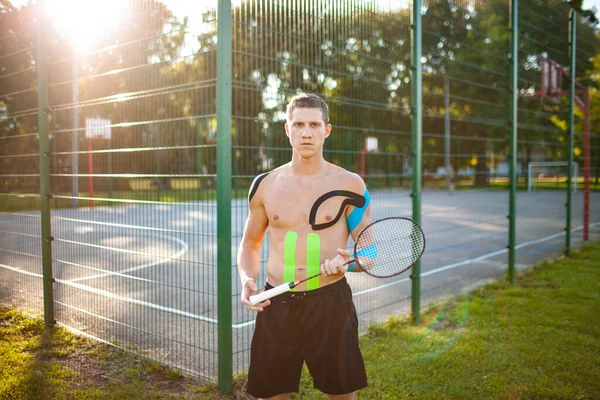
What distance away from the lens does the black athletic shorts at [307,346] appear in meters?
2.78

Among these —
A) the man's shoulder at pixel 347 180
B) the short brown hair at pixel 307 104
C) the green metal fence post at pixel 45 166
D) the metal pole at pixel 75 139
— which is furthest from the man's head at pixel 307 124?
A: the green metal fence post at pixel 45 166

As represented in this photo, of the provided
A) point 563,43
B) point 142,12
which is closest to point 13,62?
point 142,12

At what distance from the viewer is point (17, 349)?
5.03 metres

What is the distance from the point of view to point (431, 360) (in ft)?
15.6

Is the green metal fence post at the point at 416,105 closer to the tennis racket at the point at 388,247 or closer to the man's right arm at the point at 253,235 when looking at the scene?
the tennis racket at the point at 388,247

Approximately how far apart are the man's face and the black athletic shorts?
80 cm

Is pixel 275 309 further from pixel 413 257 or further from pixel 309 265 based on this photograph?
pixel 413 257

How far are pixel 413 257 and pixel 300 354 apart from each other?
86 cm

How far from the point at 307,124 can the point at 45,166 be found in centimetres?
419

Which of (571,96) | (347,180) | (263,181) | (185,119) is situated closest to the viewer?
(347,180)

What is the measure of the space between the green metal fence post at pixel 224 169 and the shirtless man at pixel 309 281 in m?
1.14

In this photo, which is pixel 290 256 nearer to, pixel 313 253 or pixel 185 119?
pixel 313 253

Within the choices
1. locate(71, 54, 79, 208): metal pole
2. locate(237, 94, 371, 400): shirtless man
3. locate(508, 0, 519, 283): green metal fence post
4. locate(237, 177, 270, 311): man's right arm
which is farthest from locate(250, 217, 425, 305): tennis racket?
locate(508, 0, 519, 283): green metal fence post

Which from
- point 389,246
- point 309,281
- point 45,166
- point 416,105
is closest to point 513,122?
point 416,105
